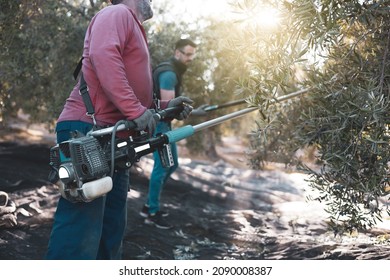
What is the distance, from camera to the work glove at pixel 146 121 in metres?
3.47

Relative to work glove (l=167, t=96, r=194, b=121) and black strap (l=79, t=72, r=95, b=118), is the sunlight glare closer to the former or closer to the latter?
work glove (l=167, t=96, r=194, b=121)

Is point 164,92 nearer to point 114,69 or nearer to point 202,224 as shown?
point 202,224

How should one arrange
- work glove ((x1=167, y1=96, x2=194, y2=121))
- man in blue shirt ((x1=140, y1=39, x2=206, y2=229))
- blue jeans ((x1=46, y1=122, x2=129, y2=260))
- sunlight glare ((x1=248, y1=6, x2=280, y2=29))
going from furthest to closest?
man in blue shirt ((x1=140, y1=39, x2=206, y2=229)), work glove ((x1=167, y1=96, x2=194, y2=121)), sunlight glare ((x1=248, y1=6, x2=280, y2=29)), blue jeans ((x1=46, y1=122, x2=129, y2=260))

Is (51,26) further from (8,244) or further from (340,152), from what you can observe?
(340,152)

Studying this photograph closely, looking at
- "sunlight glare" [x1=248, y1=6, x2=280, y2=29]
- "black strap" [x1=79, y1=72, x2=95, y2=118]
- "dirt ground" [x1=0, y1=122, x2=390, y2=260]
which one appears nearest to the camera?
"black strap" [x1=79, y1=72, x2=95, y2=118]

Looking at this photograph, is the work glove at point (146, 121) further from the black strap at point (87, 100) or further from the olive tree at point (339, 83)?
the olive tree at point (339, 83)

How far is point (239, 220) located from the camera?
7.86 metres

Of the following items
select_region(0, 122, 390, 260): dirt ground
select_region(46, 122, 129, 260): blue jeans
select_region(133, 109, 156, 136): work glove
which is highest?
select_region(133, 109, 156, 136): work glove

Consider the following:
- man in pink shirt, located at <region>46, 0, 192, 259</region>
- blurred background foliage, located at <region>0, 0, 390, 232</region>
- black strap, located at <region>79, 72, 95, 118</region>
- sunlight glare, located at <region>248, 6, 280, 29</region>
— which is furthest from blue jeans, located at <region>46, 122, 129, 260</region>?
sunlight glare, located at <region>248, 6, 280, 29</region>

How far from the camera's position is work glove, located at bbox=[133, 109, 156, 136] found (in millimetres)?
3467

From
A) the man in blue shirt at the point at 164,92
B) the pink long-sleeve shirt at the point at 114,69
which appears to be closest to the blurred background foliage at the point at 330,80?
the pink long-sleeve shirt at the point at 114,69

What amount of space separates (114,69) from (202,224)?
4534 mm

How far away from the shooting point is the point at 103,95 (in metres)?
3.58

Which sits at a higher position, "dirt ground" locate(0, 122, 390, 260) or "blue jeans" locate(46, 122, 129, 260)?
"blue jeans" locate(46, 122, 129, 260)
